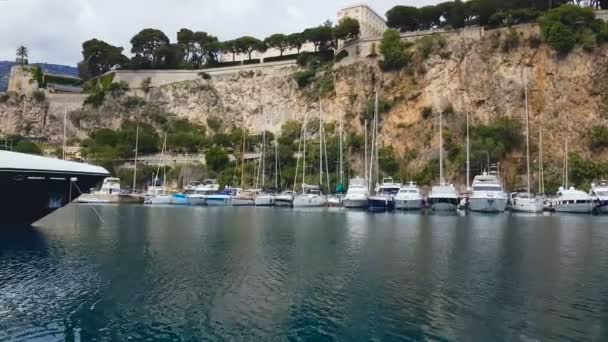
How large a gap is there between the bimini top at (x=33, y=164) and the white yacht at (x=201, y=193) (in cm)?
2868

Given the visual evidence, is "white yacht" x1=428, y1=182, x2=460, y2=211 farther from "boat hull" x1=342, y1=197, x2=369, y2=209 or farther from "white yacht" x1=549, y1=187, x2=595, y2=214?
"white yacht" x1=549, y1=187, x2=595, y2=214

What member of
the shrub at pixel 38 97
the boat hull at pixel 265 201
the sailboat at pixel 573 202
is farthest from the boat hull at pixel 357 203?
the shrub at pixel 38 97

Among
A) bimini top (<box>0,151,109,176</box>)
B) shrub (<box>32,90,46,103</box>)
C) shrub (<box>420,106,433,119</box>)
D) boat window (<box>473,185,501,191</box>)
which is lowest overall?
boat window (<box>473,185,501,191</box>)

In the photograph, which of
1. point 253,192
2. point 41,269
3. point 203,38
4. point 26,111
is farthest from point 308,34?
point 41,269

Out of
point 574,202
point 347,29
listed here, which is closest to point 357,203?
point 574,202

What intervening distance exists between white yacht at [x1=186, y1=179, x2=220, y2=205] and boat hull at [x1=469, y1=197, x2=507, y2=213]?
1183 inches

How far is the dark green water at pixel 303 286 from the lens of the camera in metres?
13.7

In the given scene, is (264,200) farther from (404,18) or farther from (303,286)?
(303,286)

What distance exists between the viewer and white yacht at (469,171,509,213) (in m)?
49.5

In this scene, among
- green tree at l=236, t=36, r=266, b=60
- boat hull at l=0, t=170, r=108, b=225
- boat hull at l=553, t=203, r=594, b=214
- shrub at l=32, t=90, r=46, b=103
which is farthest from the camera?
green tree at l=236, t=36, r=266, b=60

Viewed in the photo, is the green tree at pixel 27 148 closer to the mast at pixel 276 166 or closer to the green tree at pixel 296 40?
the mast at pixel 276 166

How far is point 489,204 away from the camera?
49.5 meters

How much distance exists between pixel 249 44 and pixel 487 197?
54.1 metres

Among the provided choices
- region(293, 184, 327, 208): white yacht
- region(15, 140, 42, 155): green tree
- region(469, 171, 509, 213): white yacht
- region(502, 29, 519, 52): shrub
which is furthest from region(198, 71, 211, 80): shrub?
region(469, 171, 509, 213): white yacht
